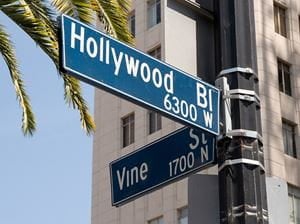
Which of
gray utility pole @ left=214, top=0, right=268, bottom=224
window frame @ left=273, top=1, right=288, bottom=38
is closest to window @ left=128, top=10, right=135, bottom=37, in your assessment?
window frame @ left=273, top=1, right=288, bottom=38

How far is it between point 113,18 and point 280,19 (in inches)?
964

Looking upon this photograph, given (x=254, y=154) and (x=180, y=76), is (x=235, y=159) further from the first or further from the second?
(x=180, y=76)

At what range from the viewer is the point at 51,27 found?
36.7 ft

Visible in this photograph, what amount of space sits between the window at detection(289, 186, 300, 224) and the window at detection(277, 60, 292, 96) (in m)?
4.41

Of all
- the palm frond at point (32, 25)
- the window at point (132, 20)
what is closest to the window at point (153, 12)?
the window at point (132, 20)

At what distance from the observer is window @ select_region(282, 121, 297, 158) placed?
3206 cm

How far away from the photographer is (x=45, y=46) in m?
10.8

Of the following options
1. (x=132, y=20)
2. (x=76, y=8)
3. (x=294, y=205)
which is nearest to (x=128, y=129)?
(x=132, y=20)

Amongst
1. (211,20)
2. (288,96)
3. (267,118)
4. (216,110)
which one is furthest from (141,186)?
(288,96)

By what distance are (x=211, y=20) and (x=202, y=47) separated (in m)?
0.22

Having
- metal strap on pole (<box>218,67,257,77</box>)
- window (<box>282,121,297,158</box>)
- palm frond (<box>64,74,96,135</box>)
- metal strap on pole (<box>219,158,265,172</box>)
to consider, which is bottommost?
metal strap on pole (<box>219,158,265,172</box>)

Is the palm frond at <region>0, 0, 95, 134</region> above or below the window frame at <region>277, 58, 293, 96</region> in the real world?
below

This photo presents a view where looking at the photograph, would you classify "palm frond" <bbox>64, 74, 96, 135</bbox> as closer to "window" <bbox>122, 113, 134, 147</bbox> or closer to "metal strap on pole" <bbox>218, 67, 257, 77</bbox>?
"metal strap on pole" <bbox>218, 67, 257, 77</bbox>

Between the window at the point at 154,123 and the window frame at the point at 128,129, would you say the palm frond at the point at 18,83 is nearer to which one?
the window at the point at 154,123
